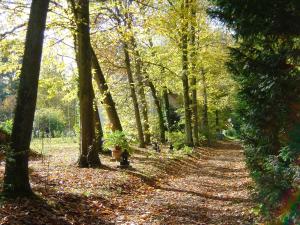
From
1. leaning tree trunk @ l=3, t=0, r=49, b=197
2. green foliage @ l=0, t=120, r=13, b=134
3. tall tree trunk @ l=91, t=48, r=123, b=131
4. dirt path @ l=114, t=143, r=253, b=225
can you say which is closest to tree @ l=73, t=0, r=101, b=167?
dirt path @ l=114, t=143, r=253, b=225

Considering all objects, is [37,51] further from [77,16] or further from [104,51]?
[104,51]

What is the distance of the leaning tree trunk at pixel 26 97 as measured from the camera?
22.9 feet

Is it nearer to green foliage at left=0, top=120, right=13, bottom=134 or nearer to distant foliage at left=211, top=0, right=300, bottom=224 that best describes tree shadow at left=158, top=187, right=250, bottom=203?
distant foliage at left=211, top=0, right=300, bottom=224

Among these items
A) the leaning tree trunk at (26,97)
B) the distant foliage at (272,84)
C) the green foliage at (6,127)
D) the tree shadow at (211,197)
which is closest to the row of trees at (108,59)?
the leaning tree trunk at (26,97)

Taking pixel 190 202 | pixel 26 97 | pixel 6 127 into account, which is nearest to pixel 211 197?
pixel 190 202

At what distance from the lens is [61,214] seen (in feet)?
23.2

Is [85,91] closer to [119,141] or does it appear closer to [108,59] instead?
[119,141]

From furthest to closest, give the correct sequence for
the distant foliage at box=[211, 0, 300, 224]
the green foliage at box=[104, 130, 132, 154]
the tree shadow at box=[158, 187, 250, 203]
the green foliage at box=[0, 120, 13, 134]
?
1. the green foliage at box=[0, 120, 13, 134]
2. the green foliage at box=[104, 130, 132, 154]
3. the tree shadow at box=[158, 187, 250, 203]
4. the distant foliage at box=[211, 0, 300, 224]

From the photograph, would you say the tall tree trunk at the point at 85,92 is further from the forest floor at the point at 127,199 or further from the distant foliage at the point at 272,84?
the distant foliage at the point at 272,84

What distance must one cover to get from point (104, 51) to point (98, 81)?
5634mm

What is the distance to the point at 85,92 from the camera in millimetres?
12539

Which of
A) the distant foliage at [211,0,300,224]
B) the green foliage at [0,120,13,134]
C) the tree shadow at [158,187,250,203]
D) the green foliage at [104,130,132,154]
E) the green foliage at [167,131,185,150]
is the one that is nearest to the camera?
the distant foliage at [211,0,300,224]

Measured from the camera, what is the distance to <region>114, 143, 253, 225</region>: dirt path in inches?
303

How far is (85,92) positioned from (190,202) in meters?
5.15
